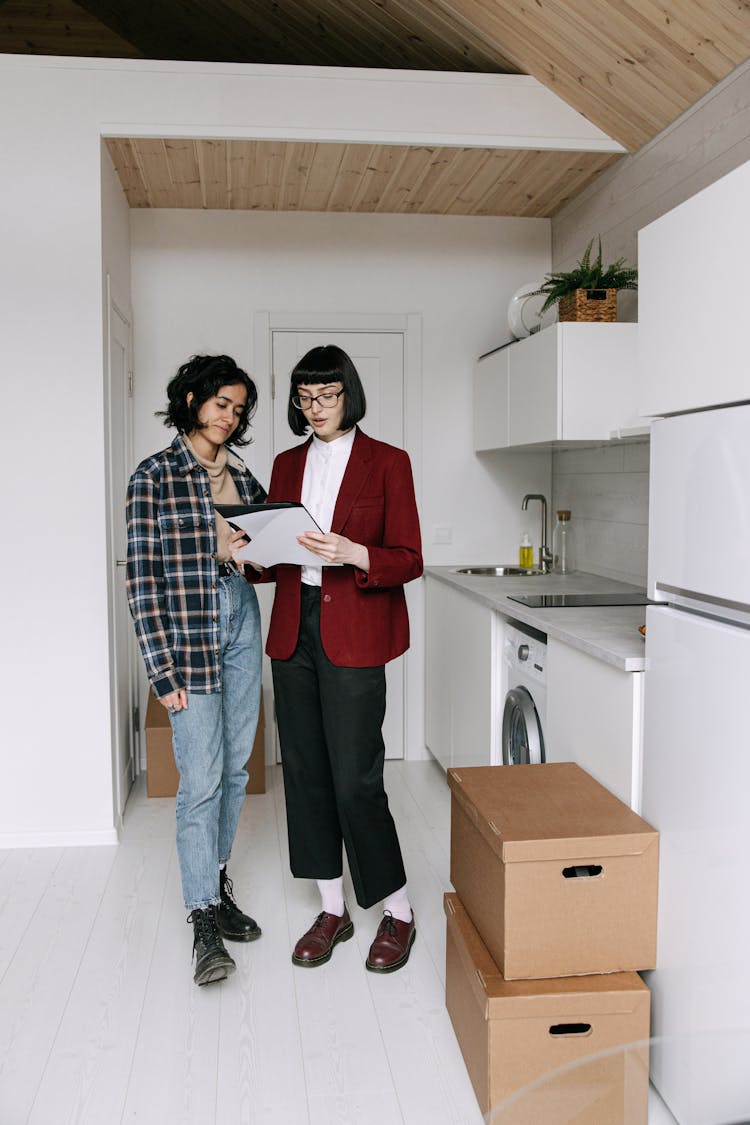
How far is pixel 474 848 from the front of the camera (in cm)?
212

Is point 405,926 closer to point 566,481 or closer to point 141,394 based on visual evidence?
point 566,481

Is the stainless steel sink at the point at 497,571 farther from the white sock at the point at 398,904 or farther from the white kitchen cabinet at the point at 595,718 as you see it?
the white sock at the point at 398,904

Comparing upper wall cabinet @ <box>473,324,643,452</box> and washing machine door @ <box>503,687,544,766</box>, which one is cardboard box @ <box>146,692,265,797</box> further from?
upper wall cabinet @ <box>473,324,643,452</box>

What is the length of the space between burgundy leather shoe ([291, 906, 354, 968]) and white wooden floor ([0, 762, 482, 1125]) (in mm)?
26

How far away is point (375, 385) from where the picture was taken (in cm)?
456

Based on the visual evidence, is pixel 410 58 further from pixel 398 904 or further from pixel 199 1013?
pixel 199 1013

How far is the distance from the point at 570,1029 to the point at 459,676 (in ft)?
6.47

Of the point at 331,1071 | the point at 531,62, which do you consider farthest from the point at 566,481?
the point at 331,1071

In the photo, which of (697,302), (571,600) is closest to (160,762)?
(571,600)

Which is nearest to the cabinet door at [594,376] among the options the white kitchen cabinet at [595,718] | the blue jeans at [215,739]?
the white kitchen cabinet at [595,718]

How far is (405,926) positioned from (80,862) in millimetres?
1301

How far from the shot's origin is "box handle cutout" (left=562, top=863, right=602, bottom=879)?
191cm

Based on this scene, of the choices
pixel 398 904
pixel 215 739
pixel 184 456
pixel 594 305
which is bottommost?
pixel 398 904

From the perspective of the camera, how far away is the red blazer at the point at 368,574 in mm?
2455
